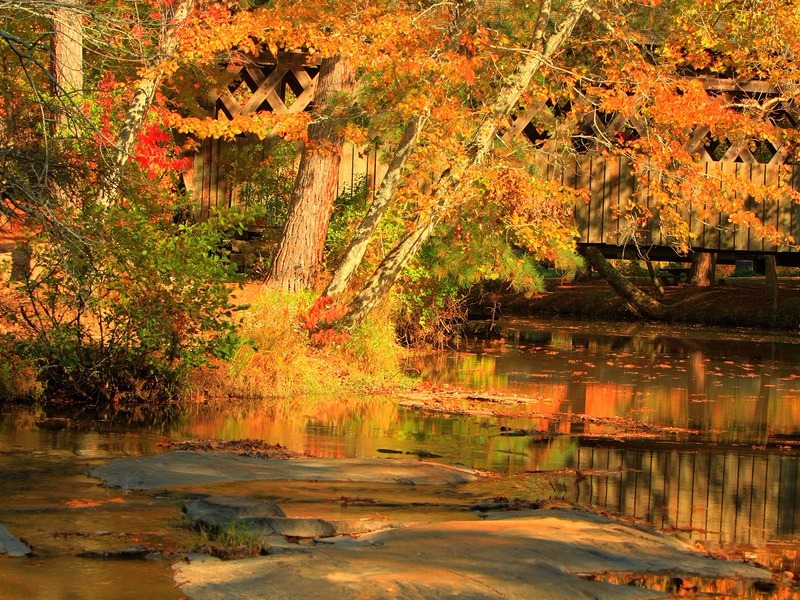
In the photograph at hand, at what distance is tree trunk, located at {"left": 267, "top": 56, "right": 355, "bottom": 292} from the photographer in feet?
64.0

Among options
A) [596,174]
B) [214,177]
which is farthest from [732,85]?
[214,177]

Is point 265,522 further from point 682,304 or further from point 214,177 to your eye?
point 682,304

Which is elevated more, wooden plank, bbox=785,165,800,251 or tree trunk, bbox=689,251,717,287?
wooden plank, bbox=785,165,800,251

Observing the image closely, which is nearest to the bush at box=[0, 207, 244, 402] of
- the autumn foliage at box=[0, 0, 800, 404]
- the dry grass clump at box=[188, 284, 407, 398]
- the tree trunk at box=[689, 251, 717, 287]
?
the autumn foliage at box=[0, 0, 800, 404]

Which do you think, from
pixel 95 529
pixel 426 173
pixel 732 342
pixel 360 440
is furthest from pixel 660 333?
pixel 95 529

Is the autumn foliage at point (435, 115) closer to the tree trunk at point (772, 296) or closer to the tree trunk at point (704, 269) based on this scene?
the tree trunk at point (772, 296)

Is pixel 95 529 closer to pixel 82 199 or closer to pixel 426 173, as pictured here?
pixel 82 199

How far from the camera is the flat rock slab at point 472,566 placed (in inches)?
250

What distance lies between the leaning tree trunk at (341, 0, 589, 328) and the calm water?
1.52m

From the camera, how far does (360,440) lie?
12164mm

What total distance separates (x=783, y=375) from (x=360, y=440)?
1012 centimetres

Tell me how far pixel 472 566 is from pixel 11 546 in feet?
7.90

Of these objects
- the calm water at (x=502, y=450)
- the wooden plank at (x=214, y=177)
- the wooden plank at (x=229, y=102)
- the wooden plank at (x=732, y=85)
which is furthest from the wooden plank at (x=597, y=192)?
the wooden plank at (x=214, y=177)

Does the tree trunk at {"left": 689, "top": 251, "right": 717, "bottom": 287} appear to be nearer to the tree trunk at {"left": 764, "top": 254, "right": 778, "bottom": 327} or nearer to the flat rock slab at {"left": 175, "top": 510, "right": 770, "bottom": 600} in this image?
the tree trunk at {"left": 764, "top": 254, "right": 778, "bottom": 327}
